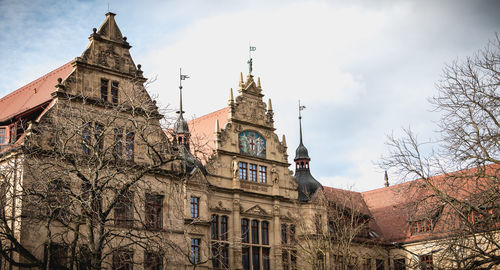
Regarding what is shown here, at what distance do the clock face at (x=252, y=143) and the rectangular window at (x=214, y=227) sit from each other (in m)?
5.15

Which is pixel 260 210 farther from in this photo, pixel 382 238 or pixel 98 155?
pixel 98 155

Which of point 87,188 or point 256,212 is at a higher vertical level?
point 87,188

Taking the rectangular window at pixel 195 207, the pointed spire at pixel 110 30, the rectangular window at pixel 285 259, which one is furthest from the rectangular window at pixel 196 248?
the pointed spire at pixel 110 30

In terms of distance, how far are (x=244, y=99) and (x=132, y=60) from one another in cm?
1119

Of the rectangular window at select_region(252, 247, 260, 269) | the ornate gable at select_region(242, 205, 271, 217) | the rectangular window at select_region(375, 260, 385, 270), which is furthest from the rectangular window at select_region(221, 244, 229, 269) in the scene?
the rectangular window at select_region(375, 260, 385, 270)

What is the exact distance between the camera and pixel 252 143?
146 ft

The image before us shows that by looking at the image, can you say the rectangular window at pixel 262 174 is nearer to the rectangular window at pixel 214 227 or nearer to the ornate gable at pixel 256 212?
the ornate gable at pixel 256 212

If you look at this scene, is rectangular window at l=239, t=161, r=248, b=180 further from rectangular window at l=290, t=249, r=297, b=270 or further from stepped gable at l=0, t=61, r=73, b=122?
stepped gable at l=0, t=61, r=73, b=122

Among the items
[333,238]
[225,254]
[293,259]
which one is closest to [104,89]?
[225,254]

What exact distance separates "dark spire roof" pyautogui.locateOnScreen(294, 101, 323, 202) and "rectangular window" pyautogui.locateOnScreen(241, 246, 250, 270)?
6.16 meters

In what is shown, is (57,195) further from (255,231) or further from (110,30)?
(255,231)

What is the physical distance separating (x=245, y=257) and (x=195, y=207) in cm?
539

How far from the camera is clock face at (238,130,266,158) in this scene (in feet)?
144

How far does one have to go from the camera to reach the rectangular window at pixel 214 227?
133 feet
